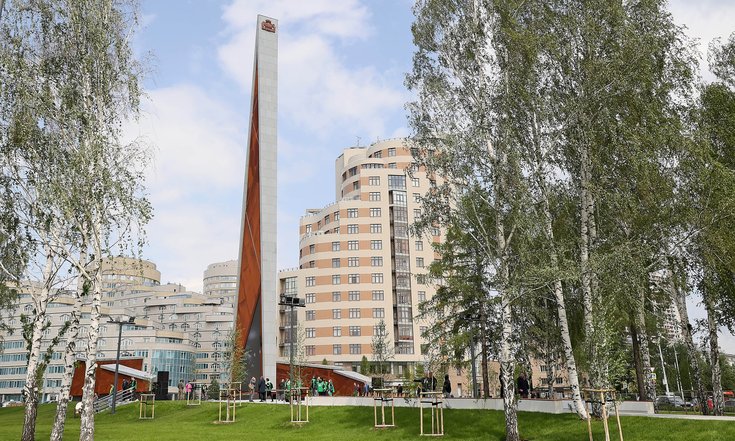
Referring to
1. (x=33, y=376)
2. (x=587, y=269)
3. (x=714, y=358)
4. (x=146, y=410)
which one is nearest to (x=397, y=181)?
(x=146, y=410)

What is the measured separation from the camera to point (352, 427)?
26.6 metres

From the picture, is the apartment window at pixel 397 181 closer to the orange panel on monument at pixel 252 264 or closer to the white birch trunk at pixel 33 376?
the orange panel on monument at pixel 252 264

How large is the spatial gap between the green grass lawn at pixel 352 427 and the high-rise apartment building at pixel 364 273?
175 feet

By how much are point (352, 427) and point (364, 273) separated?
64619 mm

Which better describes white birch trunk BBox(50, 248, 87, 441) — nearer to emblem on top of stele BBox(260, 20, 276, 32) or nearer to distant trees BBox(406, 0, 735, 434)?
distant trees BBox(406, 0, 735, 434)

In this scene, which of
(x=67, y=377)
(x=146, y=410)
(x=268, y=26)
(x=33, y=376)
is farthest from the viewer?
(x=268, y=26)

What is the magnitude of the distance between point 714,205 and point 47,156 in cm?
2504

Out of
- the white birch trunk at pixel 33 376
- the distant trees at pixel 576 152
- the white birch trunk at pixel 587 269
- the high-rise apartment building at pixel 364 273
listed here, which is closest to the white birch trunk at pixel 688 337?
the distant trees at pixel 576 152

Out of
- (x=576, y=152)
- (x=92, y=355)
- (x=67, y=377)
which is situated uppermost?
(x=576, y=152)

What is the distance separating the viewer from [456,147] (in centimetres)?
2439

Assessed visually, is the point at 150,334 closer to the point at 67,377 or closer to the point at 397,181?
the point at 397,181

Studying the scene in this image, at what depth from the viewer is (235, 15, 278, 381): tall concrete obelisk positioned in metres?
49.3

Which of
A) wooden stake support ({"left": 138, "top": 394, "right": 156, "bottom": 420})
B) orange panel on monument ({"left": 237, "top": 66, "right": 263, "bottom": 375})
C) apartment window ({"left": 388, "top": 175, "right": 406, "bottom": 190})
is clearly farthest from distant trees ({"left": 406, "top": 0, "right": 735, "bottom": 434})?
apartment window ({"left": 388, "top": 175, "right": 406, "bottom": 190})

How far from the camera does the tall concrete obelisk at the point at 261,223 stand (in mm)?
49281
